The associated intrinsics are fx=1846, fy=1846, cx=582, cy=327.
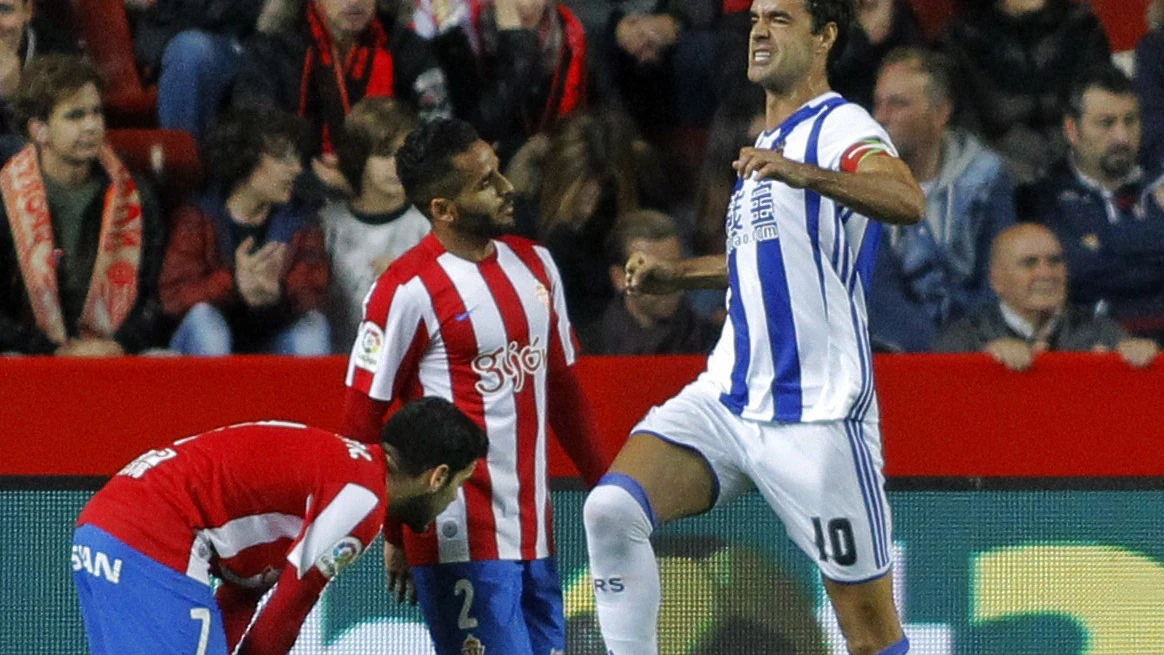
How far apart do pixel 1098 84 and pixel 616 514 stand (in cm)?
268

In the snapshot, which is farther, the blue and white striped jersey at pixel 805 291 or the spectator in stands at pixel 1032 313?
the spectator in stands at pixel 1032 313

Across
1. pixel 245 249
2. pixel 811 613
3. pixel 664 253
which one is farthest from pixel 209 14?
pixel 811 613

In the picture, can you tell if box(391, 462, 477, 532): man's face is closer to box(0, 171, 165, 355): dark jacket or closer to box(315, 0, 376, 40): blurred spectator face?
box(0, 171, 165, 355): dark jacket

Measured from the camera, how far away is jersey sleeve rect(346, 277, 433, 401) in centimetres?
432

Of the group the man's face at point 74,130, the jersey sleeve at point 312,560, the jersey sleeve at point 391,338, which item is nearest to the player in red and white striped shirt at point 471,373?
the jersey sleeve at point 391,338

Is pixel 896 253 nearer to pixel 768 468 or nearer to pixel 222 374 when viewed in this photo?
pixel 768 468

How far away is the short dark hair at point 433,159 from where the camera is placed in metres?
4.37

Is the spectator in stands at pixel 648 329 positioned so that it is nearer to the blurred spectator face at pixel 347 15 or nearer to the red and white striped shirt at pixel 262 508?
the blurred spectator face at pixel 347 15

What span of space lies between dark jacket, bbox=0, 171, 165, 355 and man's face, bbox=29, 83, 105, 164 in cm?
10

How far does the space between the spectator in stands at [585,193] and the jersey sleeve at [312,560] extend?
1926mm

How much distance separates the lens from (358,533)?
3.75 metres

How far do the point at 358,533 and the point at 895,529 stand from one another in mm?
1581

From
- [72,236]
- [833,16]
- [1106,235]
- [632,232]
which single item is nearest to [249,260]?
[72,236]

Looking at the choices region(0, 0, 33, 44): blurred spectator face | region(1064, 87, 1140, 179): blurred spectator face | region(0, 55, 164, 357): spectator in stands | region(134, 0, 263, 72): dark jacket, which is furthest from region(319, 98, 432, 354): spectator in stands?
region(1064, 87, 1140, 179): blurred spectator face
